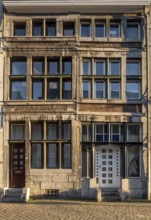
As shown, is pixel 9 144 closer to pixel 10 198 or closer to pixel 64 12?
pixel 10 198

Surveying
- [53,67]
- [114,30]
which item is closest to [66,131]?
[53,67]

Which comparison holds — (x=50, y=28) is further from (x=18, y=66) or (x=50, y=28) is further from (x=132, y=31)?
(x=132, y=31)

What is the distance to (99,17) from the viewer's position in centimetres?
1994

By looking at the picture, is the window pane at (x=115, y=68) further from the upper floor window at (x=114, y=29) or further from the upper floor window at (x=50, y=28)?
the upper floor window at (x=50, y=28)

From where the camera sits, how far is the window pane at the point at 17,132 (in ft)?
64.6

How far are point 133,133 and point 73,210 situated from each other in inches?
226

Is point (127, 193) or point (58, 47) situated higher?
point (58, 47)

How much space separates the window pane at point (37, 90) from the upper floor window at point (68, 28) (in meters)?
2.74

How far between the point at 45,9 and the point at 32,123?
543cm

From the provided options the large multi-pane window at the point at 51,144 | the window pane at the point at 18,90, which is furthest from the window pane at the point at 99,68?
the window pane at the point at 18,90

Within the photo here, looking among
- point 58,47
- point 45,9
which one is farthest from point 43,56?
point 45,9

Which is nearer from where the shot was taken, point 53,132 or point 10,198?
point 10,198

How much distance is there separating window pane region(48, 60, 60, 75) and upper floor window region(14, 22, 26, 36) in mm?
1920

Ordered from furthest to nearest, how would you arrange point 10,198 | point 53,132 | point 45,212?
point 53,132 → point 10,198 → point 45,212
